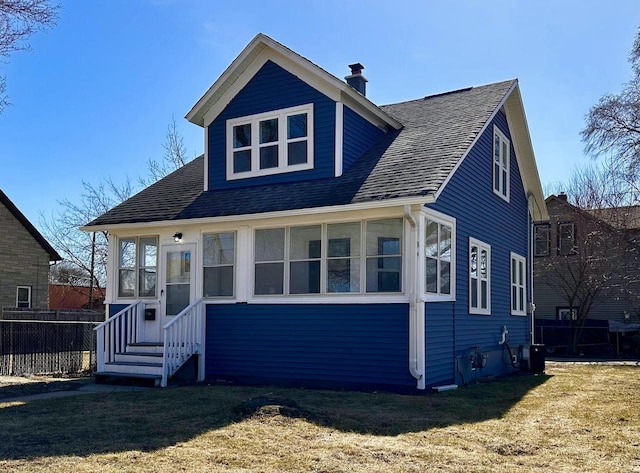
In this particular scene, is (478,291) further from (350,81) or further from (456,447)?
(456,447)

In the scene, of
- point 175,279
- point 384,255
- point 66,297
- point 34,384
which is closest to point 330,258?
point 384,255

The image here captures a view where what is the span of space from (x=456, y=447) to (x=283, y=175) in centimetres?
729

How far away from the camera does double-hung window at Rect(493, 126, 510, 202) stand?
14.9 m

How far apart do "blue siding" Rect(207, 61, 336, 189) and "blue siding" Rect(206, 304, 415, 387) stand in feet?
8.32

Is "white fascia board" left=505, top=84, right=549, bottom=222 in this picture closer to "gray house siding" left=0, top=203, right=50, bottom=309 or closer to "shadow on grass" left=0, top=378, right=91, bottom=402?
"shadow on grass" left=0, top=378, right=91, bottom=402

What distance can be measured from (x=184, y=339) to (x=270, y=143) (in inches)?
160

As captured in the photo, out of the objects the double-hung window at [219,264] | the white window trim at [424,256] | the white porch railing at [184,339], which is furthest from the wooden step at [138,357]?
the white window trim at [424,256]

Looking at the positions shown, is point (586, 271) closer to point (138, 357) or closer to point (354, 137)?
point (354, 137)

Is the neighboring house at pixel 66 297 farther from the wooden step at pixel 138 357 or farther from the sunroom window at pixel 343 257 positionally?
the sunroom window at pixel 343 257

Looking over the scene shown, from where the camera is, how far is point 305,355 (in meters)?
11.4

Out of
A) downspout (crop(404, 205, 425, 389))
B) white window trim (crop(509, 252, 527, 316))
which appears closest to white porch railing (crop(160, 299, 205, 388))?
downspout (crop(404, 205, 425, 389))

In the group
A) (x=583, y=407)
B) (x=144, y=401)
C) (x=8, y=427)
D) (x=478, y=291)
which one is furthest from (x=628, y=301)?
(x=8, y=427)

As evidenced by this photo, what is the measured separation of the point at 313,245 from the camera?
38.3ft

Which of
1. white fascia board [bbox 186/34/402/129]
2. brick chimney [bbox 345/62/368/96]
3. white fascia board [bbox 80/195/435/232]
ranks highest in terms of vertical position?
brick chimney [bbox 345/62/368/96]
